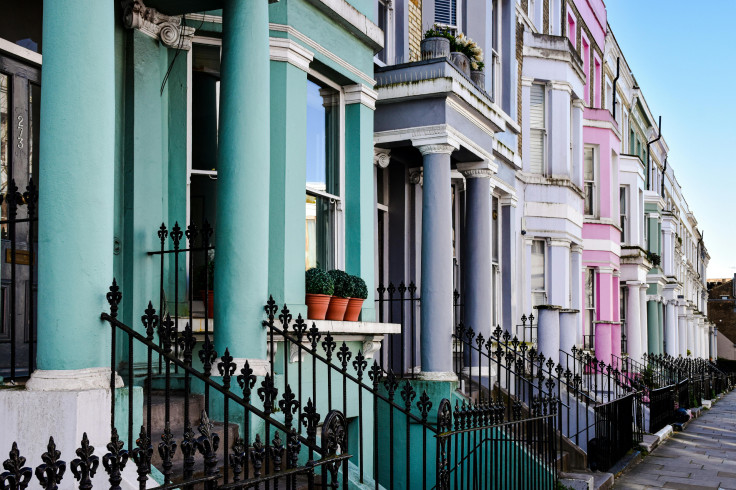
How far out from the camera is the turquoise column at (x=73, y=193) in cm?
472

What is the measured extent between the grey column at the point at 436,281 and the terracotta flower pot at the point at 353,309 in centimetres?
188

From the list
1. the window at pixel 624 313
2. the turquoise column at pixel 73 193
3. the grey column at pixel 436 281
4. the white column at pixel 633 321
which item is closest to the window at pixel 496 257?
the grey column at pixel 436 281

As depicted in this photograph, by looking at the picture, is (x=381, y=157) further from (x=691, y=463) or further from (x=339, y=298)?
(x=691, y=463)

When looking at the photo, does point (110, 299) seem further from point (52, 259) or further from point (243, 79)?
point (243, 79)

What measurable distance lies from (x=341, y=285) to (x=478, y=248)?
407 centimetres

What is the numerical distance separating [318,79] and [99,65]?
4056 millimetres

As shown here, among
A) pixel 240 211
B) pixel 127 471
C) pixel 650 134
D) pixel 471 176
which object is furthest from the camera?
pixel 650 134

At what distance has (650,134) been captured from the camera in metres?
34.4

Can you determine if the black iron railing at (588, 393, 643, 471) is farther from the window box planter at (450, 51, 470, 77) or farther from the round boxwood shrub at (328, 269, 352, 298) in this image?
the window box planter at (450, 51, 470, 77)

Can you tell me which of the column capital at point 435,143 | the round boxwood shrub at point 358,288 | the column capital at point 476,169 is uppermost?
the column capital at point 435,143

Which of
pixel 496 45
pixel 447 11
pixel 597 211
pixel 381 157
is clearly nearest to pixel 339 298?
pixel 381 157

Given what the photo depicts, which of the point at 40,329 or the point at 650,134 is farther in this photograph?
the point at 650,134

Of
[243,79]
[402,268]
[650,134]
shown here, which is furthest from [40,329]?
[650,134]

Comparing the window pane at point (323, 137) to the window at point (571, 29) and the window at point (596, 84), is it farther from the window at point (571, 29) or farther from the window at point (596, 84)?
the window at point (596, 84)
